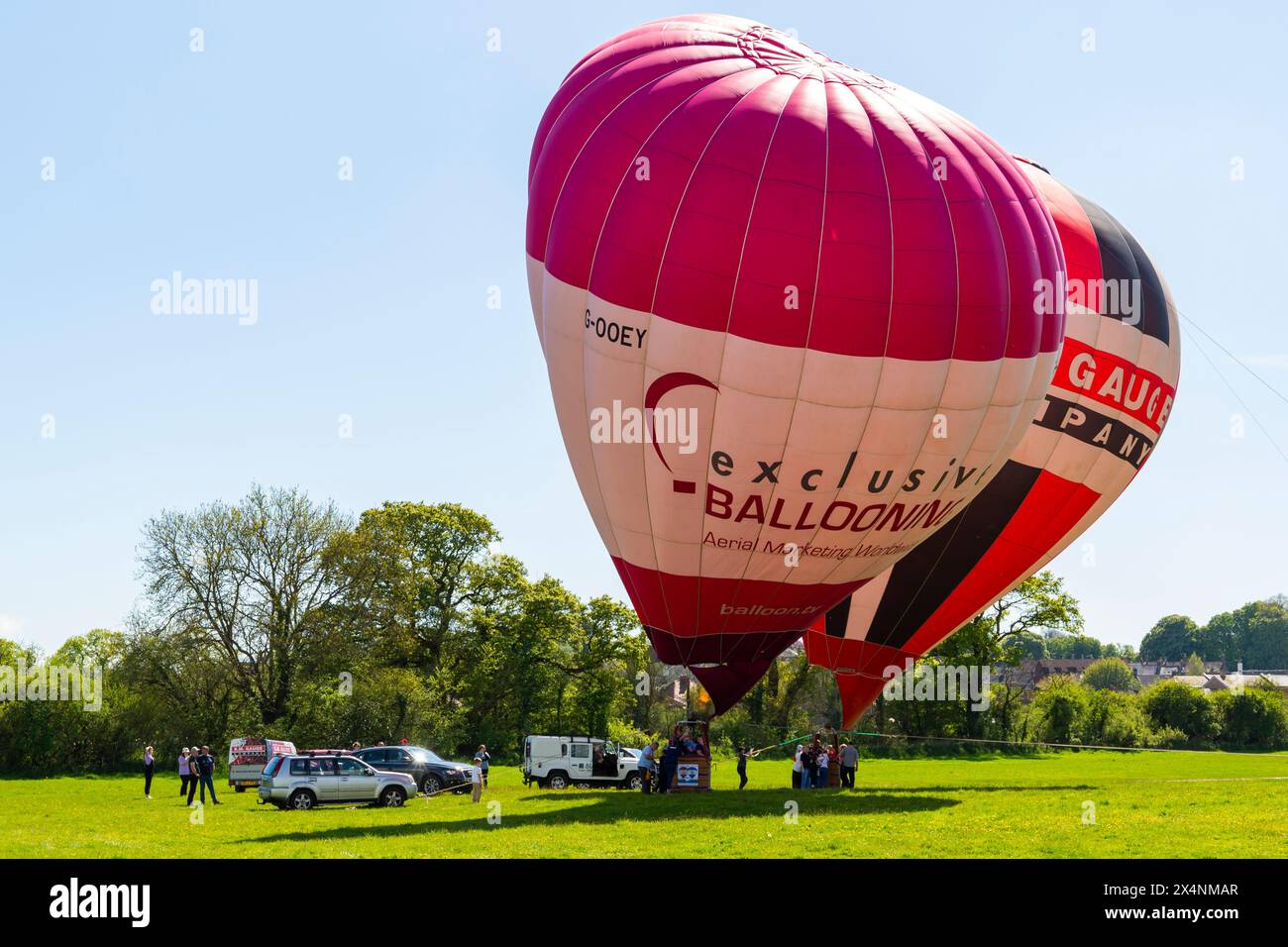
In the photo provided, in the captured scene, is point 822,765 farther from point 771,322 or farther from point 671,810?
point 771,322

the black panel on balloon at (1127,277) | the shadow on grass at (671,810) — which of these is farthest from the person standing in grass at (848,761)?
the black panel on balloon at (1127,277)

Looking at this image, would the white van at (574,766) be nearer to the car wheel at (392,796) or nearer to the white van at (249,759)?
the white van at (249,759)

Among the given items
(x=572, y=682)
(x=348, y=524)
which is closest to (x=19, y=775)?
(x=348, y=524)

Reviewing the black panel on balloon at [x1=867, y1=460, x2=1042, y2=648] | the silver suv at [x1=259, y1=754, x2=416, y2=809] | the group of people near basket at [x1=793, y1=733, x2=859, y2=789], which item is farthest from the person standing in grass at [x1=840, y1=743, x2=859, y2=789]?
the silver suv at [x1=259, y1=754, x2=416, y2=809]

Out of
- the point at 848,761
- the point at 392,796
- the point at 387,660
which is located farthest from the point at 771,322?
the point at 387,660

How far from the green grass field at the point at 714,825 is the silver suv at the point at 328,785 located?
28.9 inches

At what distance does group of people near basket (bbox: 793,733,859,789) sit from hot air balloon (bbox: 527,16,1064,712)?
8098mm

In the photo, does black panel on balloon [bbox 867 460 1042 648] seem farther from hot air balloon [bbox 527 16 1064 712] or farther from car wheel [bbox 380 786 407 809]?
car wheel [bbox 380 786 407 809]

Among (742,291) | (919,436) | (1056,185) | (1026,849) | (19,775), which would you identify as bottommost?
(19,775)

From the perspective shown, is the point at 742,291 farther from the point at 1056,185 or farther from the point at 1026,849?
the point at 1056,185

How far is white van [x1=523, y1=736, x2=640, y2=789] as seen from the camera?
38.5m

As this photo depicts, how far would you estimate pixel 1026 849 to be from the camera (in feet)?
52.3

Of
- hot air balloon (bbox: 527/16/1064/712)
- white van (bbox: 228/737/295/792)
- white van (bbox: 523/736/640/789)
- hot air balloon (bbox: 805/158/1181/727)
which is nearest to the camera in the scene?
hot air balloon (bbox: 527/16/1064/712)

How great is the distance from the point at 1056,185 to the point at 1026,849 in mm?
20314
